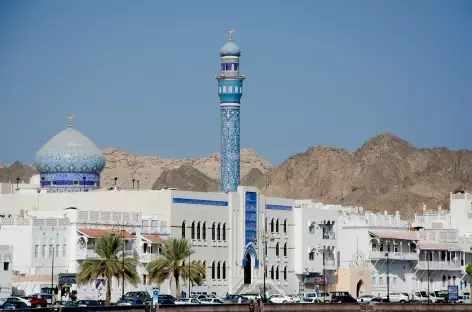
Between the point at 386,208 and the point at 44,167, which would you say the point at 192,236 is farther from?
the point at 386,208

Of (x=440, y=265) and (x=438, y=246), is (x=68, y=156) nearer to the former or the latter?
(x=438, y=246)

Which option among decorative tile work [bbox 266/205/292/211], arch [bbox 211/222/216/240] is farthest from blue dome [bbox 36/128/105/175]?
decorative tile work [bbox 266/205/292/211]

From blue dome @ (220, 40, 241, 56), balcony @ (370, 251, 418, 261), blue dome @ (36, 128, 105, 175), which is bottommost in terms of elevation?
balcony @ (370, 251, 418, 261)

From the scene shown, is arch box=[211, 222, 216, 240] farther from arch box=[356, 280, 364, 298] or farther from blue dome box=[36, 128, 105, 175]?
arch box=[356, 280, 364, 298]

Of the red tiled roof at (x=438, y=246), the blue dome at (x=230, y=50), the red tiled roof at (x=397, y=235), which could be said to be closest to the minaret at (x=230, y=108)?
the blue dome at (x=230, y=50)

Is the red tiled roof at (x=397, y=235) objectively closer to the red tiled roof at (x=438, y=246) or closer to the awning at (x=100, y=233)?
the red tiled roof at (x=438, y=246)

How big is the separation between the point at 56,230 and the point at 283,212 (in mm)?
22521

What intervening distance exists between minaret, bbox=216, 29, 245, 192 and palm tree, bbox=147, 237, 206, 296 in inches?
662

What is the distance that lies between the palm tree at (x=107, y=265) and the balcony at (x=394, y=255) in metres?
28.1

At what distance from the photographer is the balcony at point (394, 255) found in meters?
105

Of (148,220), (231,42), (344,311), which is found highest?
(231,42)

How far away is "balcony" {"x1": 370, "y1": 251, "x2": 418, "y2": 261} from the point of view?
105 meters

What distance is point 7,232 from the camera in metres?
84.1

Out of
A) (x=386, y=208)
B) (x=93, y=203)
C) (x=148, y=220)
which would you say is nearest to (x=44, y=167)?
(x=93, y=203)
